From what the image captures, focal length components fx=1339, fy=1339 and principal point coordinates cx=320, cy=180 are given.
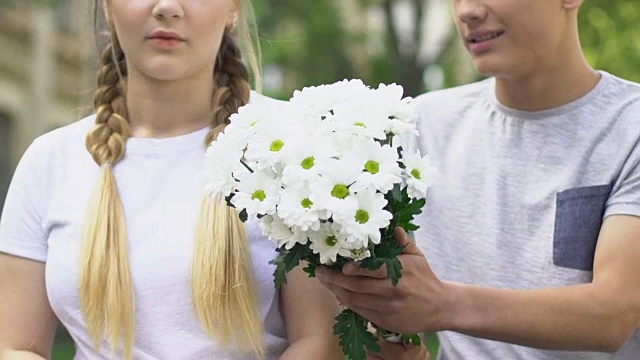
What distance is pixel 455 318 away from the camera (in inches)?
134

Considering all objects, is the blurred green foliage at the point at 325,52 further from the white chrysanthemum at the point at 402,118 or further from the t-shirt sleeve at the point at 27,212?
the white chrysanthemum at the point at 402,118

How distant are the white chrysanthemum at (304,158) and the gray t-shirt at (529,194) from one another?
996 millimetres

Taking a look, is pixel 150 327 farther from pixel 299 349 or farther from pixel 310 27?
pixel 310 27

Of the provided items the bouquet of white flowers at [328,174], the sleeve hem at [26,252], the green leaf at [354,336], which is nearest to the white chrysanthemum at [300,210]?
the bouquet of white flowers at [328,174]

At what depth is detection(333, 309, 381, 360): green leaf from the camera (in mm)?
3295

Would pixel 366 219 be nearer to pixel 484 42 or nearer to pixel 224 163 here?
pixel 224 163

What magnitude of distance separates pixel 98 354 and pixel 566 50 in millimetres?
1618

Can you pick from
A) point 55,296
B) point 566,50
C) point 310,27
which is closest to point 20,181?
point 55,296

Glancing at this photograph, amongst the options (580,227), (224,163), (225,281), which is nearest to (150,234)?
(225,281)

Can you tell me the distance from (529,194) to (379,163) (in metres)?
0.95

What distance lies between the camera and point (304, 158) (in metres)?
3.09

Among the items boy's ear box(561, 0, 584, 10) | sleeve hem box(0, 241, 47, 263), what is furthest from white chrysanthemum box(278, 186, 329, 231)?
boy's ear box(561, 0, 584, 10)

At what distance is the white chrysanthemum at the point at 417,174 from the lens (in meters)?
3.17

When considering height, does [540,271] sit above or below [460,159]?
below
